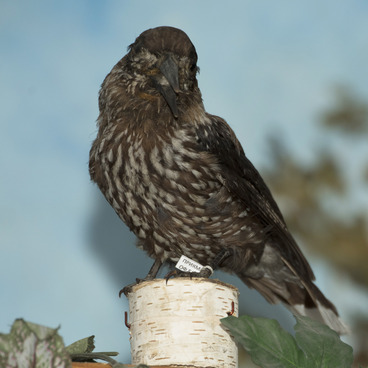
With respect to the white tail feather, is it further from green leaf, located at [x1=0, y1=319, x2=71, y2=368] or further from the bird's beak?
green leaf, located at [x1=0, y1=319, x2=71, y2=368]

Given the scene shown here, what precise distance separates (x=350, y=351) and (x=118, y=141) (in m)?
1.73

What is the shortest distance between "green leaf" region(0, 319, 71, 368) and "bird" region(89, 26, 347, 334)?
1736 mm

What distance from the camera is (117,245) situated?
14.3 feet

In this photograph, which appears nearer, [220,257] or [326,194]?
[220,257]

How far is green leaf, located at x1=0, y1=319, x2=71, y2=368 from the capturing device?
3.55ft

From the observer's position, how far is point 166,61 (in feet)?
8.92

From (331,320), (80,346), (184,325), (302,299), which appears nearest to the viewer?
(80,346)

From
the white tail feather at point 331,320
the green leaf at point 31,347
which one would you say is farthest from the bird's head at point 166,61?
the green leaf at point 31,347

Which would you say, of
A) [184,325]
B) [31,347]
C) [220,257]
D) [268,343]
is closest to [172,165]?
[220,257]

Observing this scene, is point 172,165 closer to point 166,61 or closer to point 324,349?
point 166,61

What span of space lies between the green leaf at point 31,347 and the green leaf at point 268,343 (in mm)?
462

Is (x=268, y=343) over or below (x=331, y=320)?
below

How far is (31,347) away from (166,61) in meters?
1.85

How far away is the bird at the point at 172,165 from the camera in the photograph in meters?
2.81
